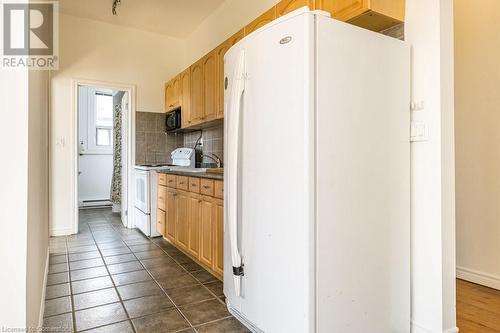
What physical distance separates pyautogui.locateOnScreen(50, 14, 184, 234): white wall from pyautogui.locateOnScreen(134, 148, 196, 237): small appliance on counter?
85 centimetres

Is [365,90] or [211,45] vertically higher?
[211,45]

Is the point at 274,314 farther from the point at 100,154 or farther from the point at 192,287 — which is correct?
the point at 100,154

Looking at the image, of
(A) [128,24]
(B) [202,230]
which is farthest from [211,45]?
(B) [202,230]

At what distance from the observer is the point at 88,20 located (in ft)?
13.8

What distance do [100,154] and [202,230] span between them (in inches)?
184

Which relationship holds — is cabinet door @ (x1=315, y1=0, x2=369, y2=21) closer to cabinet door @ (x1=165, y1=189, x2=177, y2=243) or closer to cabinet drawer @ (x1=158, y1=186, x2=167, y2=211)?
cabinet door @ (x1=165, y1=189, x2=177, y2=243)

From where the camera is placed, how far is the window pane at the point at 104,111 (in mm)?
6459

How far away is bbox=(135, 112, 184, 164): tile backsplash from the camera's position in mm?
4527

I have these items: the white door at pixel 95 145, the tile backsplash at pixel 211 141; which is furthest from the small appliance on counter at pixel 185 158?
the white door at pixel 95 145

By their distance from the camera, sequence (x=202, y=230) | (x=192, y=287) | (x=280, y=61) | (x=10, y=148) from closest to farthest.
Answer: (x=10, y=148) < (x=280, y=61) < (x=192, y=287) < (x=202, y=230)

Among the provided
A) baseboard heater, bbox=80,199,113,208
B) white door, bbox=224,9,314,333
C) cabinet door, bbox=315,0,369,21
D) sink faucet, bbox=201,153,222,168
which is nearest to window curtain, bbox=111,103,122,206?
baseboard heater, bbox=80,199,113,208

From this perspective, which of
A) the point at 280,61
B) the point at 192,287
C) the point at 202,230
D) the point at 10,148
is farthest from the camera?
the point at 202,230

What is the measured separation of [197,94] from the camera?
366 cm

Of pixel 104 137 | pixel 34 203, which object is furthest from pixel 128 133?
pixel 34 203
